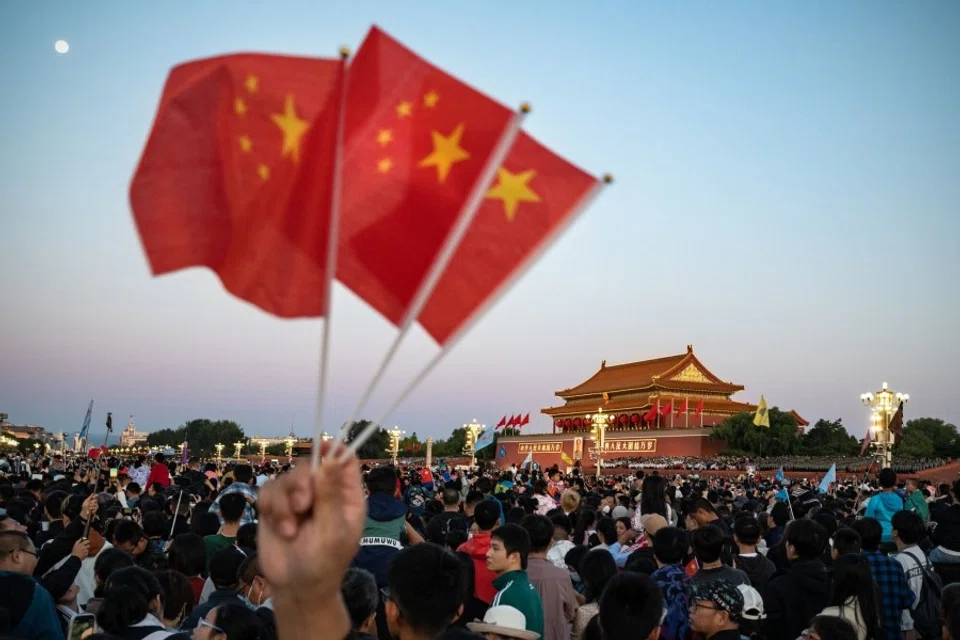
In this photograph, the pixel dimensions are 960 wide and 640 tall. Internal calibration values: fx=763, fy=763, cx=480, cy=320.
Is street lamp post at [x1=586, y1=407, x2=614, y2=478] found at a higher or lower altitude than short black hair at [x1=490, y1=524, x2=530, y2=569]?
higher

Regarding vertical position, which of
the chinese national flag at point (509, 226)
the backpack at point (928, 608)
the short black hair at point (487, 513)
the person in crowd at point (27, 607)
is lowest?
the backpack at point (928, 608)

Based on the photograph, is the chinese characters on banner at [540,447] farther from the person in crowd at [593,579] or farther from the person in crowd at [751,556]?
the person in crowd at [593,579]

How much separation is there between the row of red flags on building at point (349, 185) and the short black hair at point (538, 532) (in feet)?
10.1

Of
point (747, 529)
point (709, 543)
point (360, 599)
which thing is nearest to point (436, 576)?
point (360, 599)

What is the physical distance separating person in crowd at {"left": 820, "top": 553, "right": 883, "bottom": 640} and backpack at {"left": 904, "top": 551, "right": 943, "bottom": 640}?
5.28 feet

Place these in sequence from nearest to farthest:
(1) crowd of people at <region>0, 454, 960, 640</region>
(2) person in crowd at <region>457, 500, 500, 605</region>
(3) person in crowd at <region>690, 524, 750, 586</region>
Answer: (1) crowd of people at <region>0, 454, 960, 640</region>
(3) person in crowd at <region>690, 524, 750, 586</region>
(2) person in crowd at <region>457, 500, 500, 605</region>

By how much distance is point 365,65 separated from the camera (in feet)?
7.98

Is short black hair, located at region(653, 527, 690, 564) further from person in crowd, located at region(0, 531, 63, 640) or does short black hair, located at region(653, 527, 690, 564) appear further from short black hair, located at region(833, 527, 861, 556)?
person in crowd, located at region(0, 531, 63, 640)

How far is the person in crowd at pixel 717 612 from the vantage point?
12.0 feet

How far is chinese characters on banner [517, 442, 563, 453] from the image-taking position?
178 ft

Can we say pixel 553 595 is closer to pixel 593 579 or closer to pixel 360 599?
pixel 593 579

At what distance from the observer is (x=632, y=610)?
326cm

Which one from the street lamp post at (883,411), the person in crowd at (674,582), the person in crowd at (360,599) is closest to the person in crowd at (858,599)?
the person in crowd at (674,582)

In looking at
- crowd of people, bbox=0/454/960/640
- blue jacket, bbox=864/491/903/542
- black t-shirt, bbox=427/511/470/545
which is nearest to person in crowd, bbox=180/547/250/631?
crowd of people, bbox=0/454/960/640
